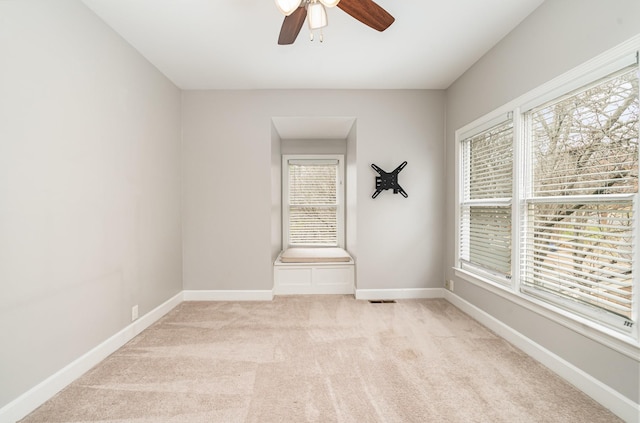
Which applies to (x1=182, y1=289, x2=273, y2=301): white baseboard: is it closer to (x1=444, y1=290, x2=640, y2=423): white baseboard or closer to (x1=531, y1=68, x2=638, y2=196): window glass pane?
(x1=444, y1=290, x2=640, y2=423): white baseboard

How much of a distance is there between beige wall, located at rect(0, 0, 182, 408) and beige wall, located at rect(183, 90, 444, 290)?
695 millimetres

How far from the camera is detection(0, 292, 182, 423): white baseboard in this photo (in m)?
1.61

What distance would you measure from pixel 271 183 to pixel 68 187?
2055 mm

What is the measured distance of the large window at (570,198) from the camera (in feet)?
5.38

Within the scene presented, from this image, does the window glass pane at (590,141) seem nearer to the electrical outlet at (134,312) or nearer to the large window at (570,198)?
the large window at (570,198)

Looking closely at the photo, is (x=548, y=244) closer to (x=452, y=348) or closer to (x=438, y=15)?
(x=452, y=348)

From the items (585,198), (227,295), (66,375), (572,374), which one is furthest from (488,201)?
(66,375)

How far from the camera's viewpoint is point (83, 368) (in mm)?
2064

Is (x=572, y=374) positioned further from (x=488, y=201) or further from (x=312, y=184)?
(x=312, y=184)

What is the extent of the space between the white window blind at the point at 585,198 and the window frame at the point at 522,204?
42 millimetres

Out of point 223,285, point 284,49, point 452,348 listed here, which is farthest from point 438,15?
point 223,285

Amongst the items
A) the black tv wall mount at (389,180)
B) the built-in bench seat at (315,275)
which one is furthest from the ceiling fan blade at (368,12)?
the built-in bench seat at (315,275)

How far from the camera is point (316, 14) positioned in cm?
167

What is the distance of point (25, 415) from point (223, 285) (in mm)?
2102
